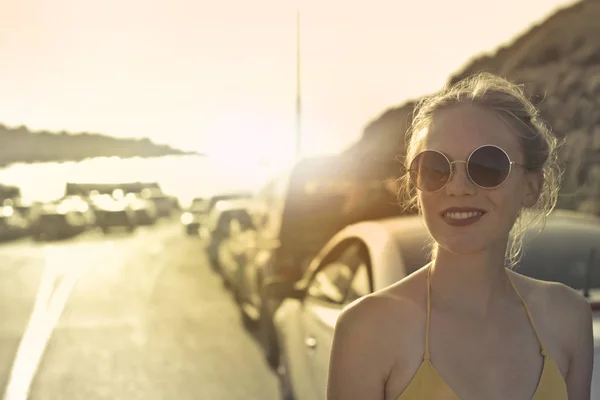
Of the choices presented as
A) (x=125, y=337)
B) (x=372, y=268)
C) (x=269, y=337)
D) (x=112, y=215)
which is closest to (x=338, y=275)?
(x=372, y=268)

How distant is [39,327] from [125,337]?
4.43 ft

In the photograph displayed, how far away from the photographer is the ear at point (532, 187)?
1.89 metres

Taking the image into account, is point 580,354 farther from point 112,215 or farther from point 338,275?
point 112,215

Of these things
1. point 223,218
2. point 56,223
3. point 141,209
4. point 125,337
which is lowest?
point 141,209

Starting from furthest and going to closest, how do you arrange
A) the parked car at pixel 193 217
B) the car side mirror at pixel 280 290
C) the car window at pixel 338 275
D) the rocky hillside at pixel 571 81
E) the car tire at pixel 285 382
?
the parked car at pixel 193 217, the rocky hillside at pixel 571 81, the car tire at pixel 285 382, the car side mirror at pixel 280 290, the car window at pixel 338 275

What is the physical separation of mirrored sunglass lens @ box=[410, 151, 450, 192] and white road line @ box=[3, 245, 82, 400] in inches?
191

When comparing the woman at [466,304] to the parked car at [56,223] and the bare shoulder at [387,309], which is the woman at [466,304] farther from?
the parked car at [56,223]

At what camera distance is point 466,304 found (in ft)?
6.00

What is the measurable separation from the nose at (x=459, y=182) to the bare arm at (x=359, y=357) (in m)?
0.33

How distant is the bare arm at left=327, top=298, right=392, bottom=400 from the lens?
1711mm

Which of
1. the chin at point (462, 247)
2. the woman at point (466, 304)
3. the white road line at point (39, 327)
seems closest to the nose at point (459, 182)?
the woman at point (466, 304)

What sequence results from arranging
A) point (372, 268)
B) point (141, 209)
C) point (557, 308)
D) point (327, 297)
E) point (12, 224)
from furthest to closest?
point (141, 209) < point (12, 224) < point (327, 297) < point (372, 268) < point (557, 308)

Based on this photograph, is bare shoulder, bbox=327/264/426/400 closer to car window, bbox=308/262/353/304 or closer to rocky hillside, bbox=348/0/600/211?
car window, bbox=308/262/353/304

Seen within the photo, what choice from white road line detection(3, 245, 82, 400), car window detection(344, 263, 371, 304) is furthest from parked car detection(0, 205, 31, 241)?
car window detection(344, 263, 371, 304)
